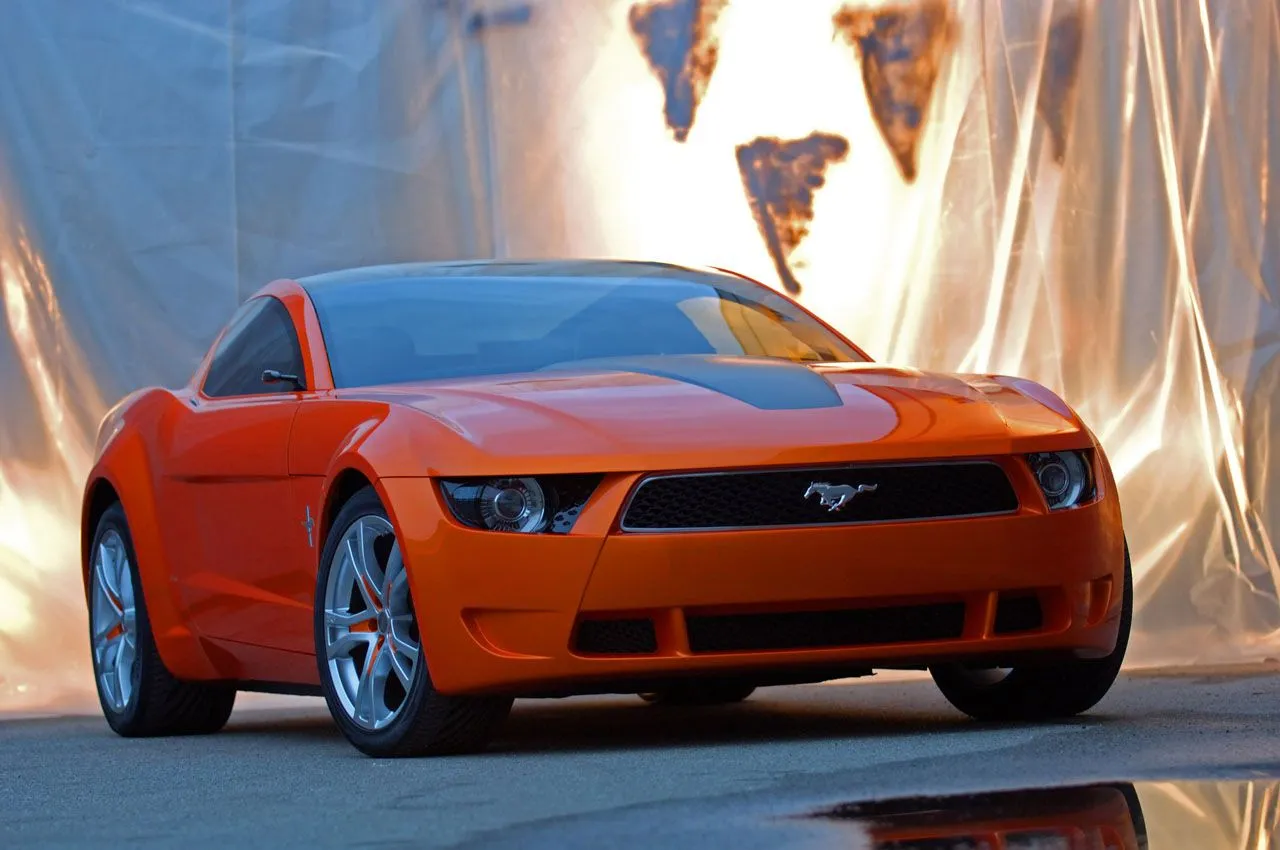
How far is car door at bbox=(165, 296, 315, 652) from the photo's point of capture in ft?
19.3

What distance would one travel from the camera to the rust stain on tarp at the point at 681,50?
10828 millimetres

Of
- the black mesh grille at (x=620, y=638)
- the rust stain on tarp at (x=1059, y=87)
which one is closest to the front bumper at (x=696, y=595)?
the black mesh grille at (x=620, y=638)

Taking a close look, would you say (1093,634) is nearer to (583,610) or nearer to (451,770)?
(583,610)

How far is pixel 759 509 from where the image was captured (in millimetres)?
4930

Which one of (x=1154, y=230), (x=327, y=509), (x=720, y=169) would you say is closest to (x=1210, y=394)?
(x=1154, y=230)

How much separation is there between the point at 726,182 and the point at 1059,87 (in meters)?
1.59

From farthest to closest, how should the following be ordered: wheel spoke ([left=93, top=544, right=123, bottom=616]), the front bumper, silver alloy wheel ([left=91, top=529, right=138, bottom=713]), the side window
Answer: wheel spoke ([left=93, top=544, right=123, bottom=616]) → silver alloy wheel ([left=91, top=529, right=138, bottom=713]) → the side window → the front bumper

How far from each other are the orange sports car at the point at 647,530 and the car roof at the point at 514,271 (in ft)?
1.56

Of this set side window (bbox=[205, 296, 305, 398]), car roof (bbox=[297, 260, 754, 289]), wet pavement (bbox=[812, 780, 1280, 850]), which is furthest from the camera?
car roof (bbox=[297, 260, 754, 289])

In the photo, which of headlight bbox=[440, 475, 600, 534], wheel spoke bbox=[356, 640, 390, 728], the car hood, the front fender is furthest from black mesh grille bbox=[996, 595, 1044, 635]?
the front fender

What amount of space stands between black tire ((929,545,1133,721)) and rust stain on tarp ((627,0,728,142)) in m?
5.16

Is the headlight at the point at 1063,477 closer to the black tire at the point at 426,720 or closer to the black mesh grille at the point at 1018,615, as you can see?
the black mesh grille at the point at 1018,615

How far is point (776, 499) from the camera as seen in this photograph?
494 centimetres

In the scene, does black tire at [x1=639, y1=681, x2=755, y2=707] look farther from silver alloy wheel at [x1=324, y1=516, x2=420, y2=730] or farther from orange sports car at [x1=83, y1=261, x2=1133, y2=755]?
silver alloy wheel at [x1=324, y1=516, x2=420, y2=730]
